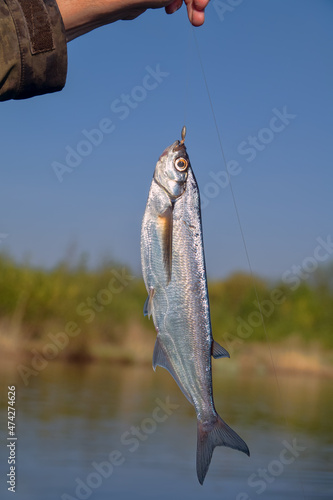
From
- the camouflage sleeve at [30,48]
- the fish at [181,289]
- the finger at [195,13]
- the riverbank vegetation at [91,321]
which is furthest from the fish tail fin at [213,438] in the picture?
the riverbank vegetation at [91,321]

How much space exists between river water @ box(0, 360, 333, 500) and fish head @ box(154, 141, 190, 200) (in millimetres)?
7545

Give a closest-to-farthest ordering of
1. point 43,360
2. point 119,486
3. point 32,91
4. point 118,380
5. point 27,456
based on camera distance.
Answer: point 32,91
point 119,486
point 27,456
point 118,380
point 43,360

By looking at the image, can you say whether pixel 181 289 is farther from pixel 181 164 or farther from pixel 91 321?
pixel 91 321

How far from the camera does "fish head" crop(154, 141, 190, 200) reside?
9.10 feet

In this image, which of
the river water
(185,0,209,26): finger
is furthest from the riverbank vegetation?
(185,0,209,26): finger

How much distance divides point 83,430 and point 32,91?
38.7ft

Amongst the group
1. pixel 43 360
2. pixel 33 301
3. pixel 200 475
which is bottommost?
pixel 200 475

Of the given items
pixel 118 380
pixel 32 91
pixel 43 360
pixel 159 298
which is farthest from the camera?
pixel 43 360

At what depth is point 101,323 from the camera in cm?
2384

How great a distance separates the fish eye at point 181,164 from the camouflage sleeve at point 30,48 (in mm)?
621

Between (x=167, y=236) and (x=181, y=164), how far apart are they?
312mm

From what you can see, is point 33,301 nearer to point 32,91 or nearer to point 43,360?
point 43,360

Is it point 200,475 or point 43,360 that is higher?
point 43,360

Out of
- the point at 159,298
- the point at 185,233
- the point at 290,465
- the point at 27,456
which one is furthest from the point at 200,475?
the point at 290,465
